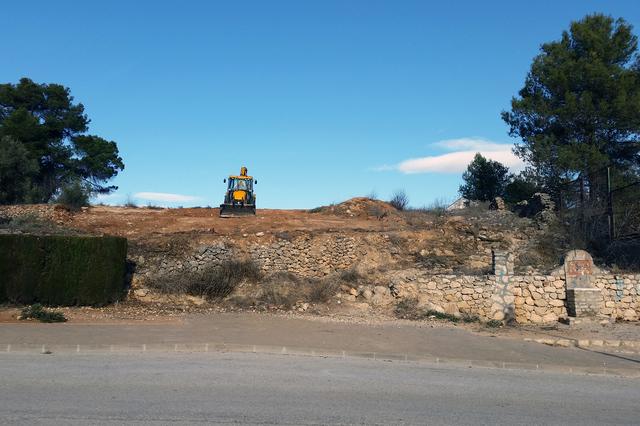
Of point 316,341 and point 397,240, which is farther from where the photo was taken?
point 397,240

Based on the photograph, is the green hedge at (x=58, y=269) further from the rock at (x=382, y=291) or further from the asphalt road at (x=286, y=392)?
the rock at (x=382, y=291)

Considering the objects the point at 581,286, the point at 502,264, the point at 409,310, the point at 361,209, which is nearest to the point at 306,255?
the point at 409,310

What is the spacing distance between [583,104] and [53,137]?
34.2m

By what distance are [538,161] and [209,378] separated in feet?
73.4

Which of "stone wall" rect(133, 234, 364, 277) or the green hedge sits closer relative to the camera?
the green hedge

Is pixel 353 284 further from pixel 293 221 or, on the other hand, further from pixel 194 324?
pixel 293 221

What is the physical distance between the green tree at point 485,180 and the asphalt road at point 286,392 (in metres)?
29.0

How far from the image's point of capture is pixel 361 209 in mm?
33688

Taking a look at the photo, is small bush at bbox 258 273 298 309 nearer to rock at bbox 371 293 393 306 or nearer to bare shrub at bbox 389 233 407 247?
rock at bbox 371 293 393 306

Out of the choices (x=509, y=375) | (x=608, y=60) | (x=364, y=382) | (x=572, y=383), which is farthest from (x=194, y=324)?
(x=608, y=60)

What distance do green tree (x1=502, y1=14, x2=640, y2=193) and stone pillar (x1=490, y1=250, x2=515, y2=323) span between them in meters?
10.5

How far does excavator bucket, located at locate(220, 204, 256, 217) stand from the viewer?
29.7m

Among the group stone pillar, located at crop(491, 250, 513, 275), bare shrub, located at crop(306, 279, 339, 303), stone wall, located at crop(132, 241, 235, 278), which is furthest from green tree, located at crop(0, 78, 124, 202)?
stone pillar, located at crop(491, 250, 513, 275)

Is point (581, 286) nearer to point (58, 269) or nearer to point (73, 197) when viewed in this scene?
point (58, 269)
